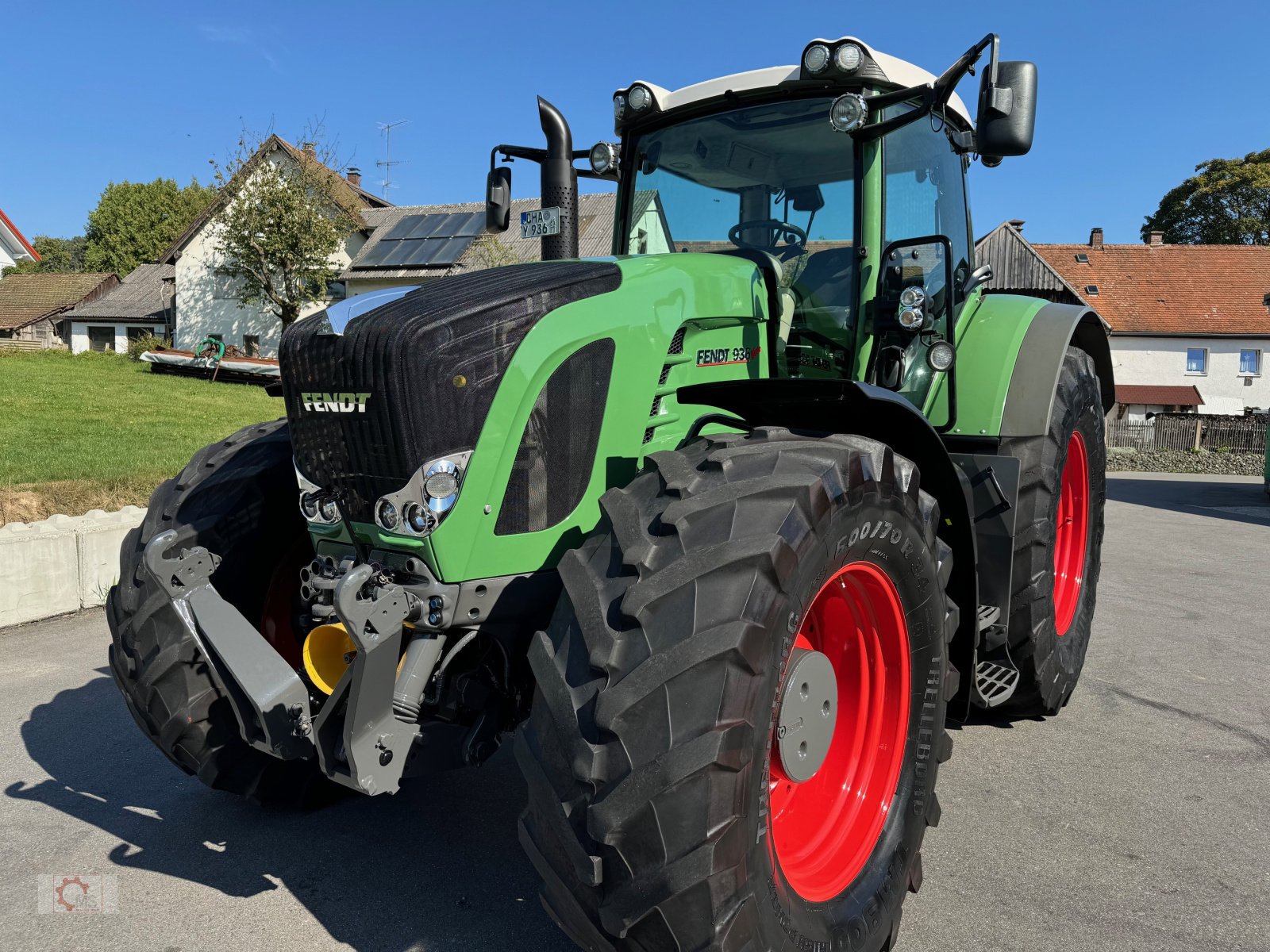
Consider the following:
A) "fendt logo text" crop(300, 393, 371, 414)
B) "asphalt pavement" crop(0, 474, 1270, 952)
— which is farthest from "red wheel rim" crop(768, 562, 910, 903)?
"fendt logo text" crop(300, 393, 371, 414)

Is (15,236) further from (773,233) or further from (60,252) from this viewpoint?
(60,252)

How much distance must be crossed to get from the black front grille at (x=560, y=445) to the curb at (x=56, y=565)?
4.74m

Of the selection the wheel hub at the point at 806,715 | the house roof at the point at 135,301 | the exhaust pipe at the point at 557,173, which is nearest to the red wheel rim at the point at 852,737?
the wheel hub at the point at 806,715

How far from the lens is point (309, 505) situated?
2.80 metres

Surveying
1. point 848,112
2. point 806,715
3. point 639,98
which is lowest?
point 806,715

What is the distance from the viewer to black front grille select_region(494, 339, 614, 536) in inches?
99.9

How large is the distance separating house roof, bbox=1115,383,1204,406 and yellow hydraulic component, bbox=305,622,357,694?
40.2 meters

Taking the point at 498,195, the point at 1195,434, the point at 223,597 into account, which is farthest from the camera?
the point at 1195,434

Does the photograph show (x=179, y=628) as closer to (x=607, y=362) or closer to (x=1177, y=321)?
(x=607, y=362)

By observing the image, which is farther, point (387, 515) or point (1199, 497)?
point (1199, 497)

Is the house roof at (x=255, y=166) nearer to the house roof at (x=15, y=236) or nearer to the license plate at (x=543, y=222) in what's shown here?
the house roof at (x=15, y=236)

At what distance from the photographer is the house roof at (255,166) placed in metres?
30.0

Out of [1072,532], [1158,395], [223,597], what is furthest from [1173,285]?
[223,597]

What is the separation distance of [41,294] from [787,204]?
63.6 meters
